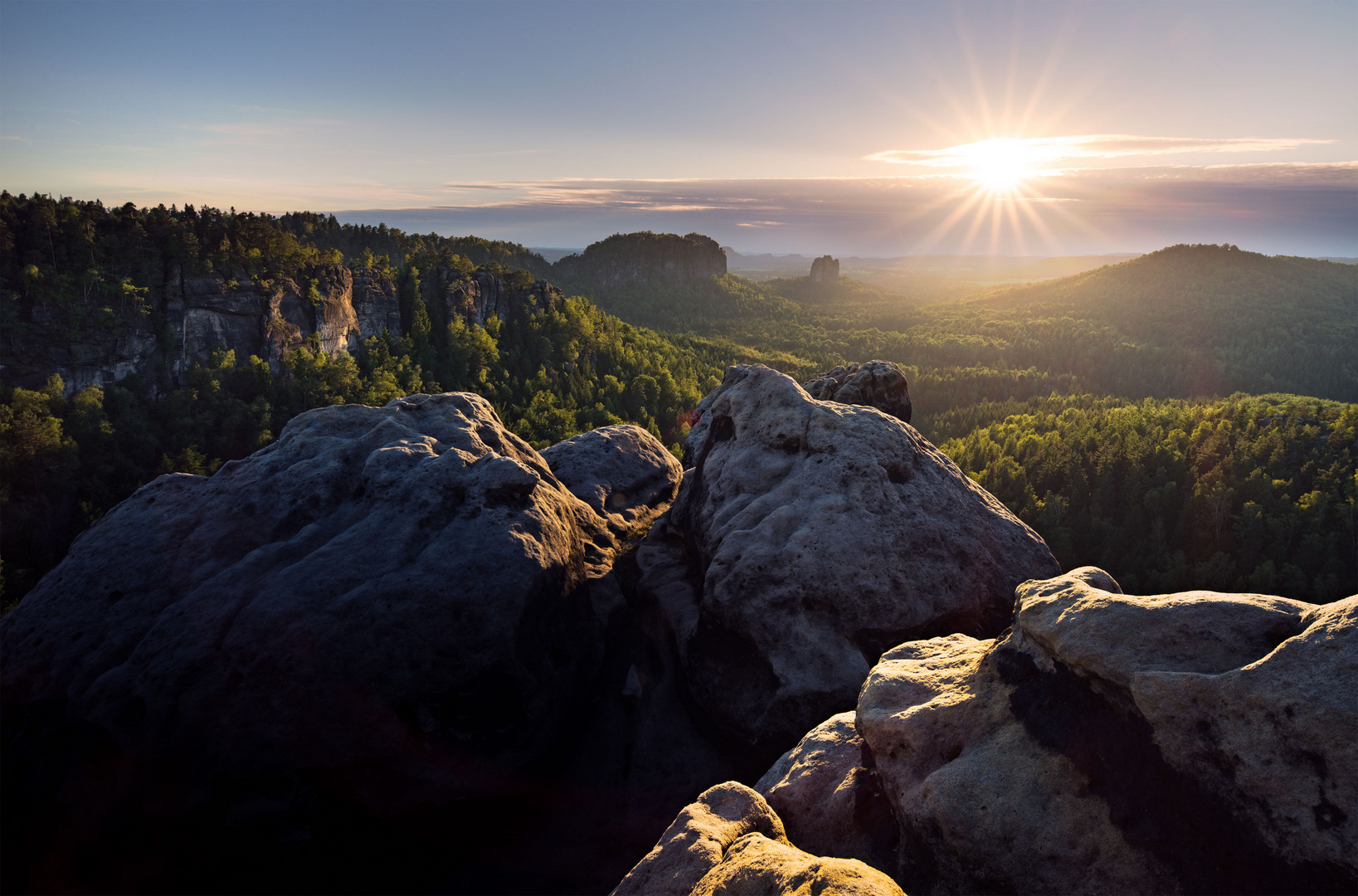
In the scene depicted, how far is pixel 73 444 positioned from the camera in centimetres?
6531

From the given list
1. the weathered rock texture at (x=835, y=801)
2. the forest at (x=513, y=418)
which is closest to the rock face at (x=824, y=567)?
the weathered rock texture at (x=835, y=801)

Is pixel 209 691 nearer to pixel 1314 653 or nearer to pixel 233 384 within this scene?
pixel 1314 653

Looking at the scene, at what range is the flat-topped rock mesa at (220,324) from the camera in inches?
2975

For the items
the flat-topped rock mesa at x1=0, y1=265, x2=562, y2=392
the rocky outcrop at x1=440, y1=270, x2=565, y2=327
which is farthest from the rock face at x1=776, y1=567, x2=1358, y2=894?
the rocky outcrop at x1=440, y1=270, x2=565, y2=327

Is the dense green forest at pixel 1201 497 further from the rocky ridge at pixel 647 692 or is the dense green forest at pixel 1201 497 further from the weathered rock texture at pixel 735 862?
the weathered rock texture at pixel 735 862

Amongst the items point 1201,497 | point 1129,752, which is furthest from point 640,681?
point 1201,497

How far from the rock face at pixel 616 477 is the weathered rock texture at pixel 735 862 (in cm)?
1107

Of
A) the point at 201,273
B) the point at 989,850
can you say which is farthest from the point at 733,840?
the point at 201,273

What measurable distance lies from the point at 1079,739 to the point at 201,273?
111 m

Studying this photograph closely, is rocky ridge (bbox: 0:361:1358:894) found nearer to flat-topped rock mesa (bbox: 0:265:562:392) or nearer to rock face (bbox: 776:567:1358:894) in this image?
rock face (bbox: 776:567:1358:894)

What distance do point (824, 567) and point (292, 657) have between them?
10955mm

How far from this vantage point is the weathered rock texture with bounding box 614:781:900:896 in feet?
19.9

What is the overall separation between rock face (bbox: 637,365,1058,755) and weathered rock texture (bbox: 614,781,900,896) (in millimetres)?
4320

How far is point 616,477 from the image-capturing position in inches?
932
